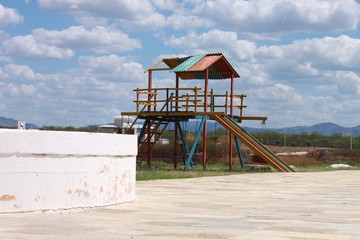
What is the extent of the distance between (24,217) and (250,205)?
4.48 m

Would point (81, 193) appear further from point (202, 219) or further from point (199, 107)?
point (199, 107)

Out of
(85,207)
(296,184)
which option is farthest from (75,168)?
(296,184)

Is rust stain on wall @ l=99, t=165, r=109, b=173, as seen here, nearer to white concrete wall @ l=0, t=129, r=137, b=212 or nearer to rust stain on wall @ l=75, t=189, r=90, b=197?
white concrete wall @ l=0, t=129, r=137, b=212

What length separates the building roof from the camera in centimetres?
2900

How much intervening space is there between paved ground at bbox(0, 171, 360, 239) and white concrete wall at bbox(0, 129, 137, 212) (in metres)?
0.24

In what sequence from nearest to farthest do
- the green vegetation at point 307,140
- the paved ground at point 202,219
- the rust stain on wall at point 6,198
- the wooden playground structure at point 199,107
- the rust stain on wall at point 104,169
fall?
the paved ground at point 202,219, the rust stain on wall at point 6,198, the rust stain on wall at point 104,169, the wooden playground structure at point 199,107, the green vegetation at point 307,140

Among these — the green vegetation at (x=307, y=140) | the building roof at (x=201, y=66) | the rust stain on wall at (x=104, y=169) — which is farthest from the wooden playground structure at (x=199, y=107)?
the green vegetation at (x=307, y=140)

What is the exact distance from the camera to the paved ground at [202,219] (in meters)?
8.53

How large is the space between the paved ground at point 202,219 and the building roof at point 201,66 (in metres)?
13.8

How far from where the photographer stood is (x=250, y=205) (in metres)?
12.8

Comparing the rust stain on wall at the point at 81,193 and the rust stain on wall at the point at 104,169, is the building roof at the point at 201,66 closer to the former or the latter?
the rust stain on wall at the point at 104,169

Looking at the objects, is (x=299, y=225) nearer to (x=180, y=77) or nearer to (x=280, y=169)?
(x=280, y=169)

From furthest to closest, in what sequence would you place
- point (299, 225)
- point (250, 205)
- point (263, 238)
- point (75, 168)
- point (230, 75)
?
point (230, 75)
point (250, 205)
point (75, 168)
point (299, 225)
point (263, 238)

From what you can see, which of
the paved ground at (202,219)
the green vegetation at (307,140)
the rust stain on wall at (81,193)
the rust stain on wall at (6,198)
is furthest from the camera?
the green vegetation at (307,140)
